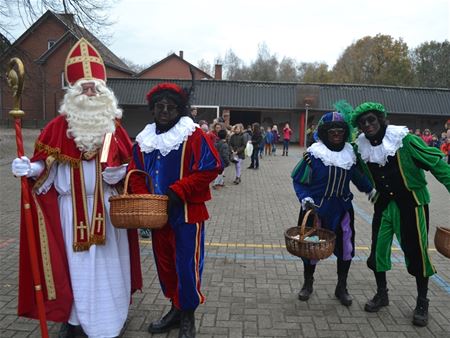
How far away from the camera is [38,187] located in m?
3.14

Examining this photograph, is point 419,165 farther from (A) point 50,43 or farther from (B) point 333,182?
(A) point 50,43

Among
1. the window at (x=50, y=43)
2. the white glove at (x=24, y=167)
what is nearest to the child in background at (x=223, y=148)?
the white glove at (x=24, y=167)

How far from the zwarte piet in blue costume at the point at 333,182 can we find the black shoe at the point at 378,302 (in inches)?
7.4

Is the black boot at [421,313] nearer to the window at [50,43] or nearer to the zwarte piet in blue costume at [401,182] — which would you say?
the zwarte piet in blue costume at [401,182]

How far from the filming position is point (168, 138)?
316 cm

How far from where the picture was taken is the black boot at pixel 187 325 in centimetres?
331

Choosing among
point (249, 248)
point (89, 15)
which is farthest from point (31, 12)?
point (249, 248)

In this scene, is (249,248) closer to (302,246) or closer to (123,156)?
(302,246)

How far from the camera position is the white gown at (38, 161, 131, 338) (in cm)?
314

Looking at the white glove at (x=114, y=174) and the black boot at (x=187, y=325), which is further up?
the white glove at (x=114, y=174)

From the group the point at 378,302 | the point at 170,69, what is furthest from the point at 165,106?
the point at 170,69

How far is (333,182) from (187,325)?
71.9 inches

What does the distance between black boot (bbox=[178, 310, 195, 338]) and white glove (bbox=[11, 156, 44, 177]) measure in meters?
1.61

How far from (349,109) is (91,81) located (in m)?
2.36
